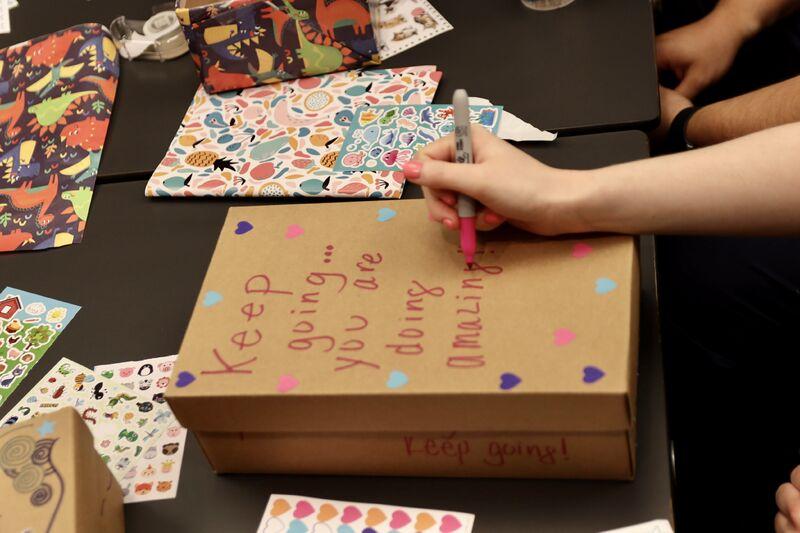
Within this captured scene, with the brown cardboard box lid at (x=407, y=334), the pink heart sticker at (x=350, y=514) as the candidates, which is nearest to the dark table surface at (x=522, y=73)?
the brown cardboard box lid at (x=407, y=334)

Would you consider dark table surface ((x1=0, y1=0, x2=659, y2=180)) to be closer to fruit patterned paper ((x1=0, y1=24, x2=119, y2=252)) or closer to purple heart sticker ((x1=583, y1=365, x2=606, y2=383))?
fruit patterned paper ((x1=0, y1=24, x2=119, y2=252))

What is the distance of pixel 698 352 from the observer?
4.09ft

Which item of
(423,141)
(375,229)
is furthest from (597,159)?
(375,229)

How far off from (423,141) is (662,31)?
2.58 feet

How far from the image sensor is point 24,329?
42.2 inches

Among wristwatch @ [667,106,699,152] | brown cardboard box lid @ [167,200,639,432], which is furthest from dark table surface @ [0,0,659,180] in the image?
brown cardboard box lid @ [167,200,639,432]

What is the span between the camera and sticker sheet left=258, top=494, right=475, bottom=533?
30.4 inches

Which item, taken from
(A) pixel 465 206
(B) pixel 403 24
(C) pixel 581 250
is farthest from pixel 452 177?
(B) pixel 403 24

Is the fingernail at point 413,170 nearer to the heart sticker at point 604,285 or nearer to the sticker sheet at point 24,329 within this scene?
the heart sticker at point 604,285

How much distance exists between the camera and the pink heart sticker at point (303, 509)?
801 millimetres

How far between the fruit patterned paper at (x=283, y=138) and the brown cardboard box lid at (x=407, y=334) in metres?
0.23

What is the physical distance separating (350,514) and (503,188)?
37 cm

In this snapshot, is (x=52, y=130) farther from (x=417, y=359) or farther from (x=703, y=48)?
(x=703, y=48)

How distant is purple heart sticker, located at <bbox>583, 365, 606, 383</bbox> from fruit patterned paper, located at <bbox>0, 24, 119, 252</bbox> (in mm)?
815
